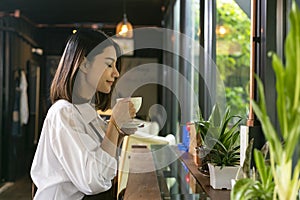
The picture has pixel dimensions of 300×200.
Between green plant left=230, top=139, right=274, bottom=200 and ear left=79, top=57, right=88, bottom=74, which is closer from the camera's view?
green plant left=230, top=139, right=274, bottom=200

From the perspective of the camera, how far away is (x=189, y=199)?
1543 mm

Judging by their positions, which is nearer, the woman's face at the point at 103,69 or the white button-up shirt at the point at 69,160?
the white button-up shirt at the point at 69,160

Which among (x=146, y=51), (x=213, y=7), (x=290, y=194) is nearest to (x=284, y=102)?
(x=290, y=194)

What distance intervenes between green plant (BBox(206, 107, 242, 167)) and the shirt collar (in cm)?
42

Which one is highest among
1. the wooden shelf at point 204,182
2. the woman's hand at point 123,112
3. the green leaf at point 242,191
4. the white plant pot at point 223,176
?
the woman's hand at point 123,112

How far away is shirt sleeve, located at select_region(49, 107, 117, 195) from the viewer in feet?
4.75

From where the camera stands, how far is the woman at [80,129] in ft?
4.79

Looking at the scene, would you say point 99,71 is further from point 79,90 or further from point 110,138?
point 110,138

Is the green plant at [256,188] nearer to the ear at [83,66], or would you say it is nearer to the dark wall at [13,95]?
the ear at [83,66]

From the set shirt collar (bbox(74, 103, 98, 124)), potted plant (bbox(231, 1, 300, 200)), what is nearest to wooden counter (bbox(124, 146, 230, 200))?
shirt collar (bbox(74, 103, 98, 124))

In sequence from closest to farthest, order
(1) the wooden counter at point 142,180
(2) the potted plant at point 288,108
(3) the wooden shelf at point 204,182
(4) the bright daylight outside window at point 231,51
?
1. (2) the potted plant at point 288,108
2. (3) the wooden shelf at point 204,182
3. (1) the wooden counter at point 142,180
4. (4) the bright daylight outside window at point 231,51

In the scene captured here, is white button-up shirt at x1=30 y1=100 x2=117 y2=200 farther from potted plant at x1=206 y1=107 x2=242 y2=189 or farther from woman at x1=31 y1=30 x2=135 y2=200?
potted plant at x1=206 y1=107 x2=242 y2=189

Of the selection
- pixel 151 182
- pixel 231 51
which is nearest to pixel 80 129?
pixel 151 182

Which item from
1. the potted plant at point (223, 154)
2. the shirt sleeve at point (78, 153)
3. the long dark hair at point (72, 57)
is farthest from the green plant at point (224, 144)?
the long dark hair at point (72, 57)
